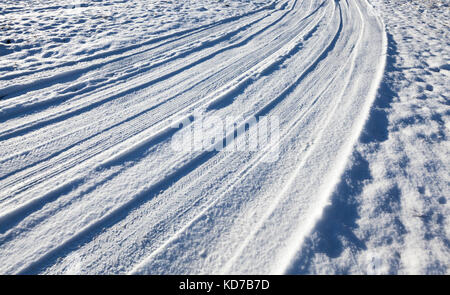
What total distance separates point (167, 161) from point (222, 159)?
0.55 metres

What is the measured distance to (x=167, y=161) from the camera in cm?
256

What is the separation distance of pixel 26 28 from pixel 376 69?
7.01 metres

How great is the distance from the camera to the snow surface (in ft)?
6.07

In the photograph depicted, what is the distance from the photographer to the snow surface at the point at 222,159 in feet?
6.07

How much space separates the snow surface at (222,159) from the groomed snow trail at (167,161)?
1 centimetres

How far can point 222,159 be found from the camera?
8.57ft

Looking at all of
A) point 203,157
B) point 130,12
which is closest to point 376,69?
point 203,157

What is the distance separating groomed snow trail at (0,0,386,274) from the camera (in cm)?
187

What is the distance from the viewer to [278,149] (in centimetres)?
271

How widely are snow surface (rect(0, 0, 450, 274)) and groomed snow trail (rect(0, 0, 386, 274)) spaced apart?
14mm

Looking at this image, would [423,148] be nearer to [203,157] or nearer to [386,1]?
[203,157]

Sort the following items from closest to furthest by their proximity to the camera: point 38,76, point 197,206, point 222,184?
point 197,206 → point 222,184 → point 38,76

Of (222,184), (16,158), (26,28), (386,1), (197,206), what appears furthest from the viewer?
(386,1)

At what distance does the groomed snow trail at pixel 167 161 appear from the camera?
1873 millimetres
